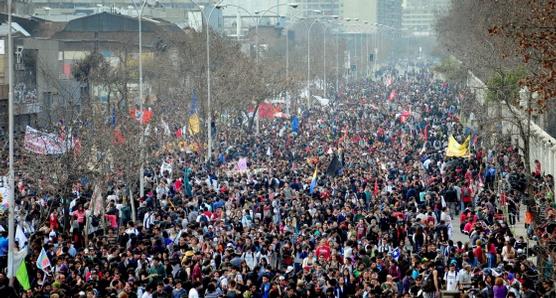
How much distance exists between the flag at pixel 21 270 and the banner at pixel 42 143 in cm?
961

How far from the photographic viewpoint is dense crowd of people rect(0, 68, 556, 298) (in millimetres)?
21172

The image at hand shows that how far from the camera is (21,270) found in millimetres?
22094

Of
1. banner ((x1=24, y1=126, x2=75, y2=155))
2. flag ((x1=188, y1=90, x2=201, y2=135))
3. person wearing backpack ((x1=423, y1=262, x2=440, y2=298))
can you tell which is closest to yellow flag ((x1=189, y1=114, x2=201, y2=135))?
flag ((x1=188, y1=90, x2=201, y2=135))

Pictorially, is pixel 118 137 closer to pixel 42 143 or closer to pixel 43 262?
pixel 42 143

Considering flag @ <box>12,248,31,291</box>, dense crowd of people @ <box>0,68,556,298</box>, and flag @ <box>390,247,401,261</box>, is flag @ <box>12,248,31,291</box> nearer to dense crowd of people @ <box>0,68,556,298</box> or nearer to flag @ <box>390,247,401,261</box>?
dense crowd of people @ <box>0,68,556,298</box>

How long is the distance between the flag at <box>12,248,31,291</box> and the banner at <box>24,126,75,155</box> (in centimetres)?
961

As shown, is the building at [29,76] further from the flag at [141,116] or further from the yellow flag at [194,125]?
the flag at [141,116]

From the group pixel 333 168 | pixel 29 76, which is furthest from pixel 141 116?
pixel 29 76

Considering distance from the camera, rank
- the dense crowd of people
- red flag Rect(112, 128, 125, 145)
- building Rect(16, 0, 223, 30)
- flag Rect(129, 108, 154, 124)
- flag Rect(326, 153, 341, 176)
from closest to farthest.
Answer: the dense crowd of people < red flag Rect(112, 128, 125, 145) < flag Rect(326, 153, 341, 176) < flag Rect(129, 108, 154, 124) < building Rect(16, 0, 223, 30)

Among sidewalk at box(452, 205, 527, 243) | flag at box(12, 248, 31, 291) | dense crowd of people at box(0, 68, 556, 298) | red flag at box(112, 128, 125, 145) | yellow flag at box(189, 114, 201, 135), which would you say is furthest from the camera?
yellow flag at box(189, 114, 201, 135)

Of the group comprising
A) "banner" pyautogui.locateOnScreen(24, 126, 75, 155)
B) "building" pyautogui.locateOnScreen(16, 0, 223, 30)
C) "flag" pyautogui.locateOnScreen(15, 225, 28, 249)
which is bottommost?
"flag" pyautogui.locateOnScreen(15, 225, 28, 249)

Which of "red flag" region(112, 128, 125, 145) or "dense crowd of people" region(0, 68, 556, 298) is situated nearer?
"dense crowd of people" region(0, 68, 556, 298)

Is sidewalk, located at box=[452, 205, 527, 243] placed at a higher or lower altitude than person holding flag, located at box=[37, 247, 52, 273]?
lower

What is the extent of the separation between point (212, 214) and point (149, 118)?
15.4 m
